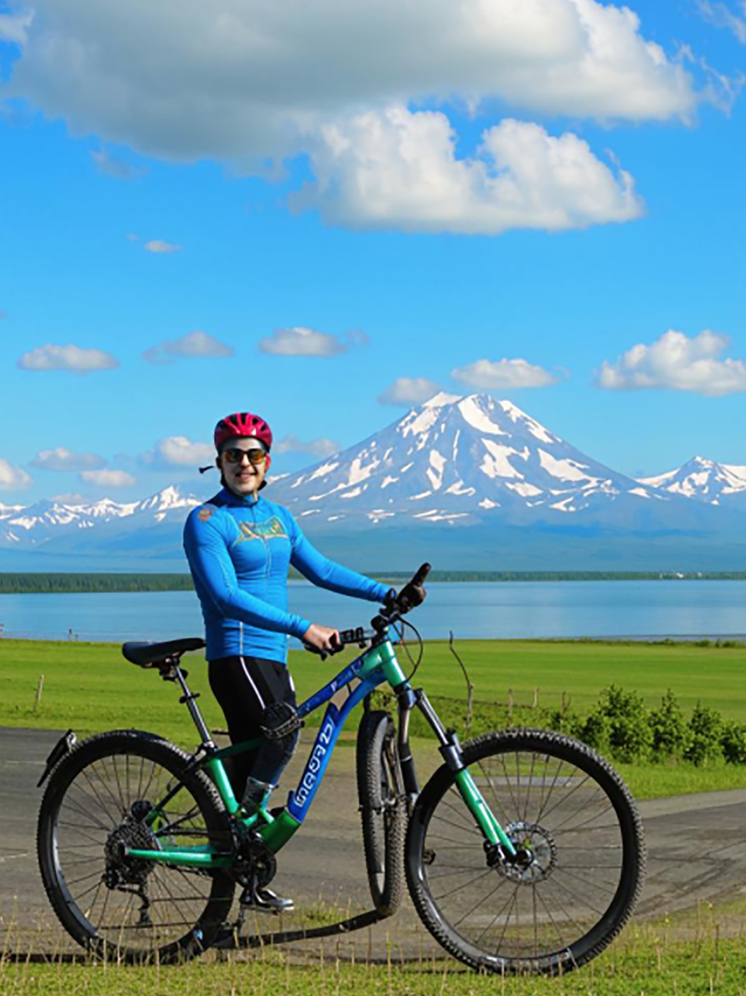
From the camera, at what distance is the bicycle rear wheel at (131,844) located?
680 centimetres

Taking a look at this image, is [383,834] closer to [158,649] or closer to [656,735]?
[158,649]

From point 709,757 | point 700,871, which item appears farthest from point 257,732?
point 709,757

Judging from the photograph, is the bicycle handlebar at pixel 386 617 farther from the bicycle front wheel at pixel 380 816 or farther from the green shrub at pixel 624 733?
the green shrub at pixel 624 733

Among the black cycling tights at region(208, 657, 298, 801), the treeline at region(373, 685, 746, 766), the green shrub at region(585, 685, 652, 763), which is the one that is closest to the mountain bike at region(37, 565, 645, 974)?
the black cycling tights at region(208, 657, 298, 801)

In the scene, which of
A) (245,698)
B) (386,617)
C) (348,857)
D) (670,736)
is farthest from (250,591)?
(670,736)

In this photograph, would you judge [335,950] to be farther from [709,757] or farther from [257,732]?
[709,757]

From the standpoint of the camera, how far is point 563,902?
6.60m

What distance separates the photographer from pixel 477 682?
59156 millimetres

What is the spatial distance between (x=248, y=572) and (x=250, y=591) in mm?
94

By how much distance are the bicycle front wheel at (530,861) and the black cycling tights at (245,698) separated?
2.81 feet

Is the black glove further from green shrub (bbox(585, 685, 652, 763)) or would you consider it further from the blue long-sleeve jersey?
green shrub (bbox(585, 685, 652, 763))

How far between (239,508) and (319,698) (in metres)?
1.05

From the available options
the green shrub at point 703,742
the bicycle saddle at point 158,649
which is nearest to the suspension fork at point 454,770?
the bicycle saddle at point 158,649

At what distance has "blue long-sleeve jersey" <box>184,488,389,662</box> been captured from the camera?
264 inches
